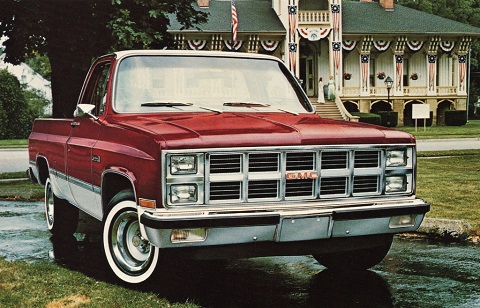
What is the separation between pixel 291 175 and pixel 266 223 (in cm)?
45

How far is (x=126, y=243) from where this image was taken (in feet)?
19.6

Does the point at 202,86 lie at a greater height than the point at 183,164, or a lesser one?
greater

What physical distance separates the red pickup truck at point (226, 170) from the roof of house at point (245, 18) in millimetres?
37319

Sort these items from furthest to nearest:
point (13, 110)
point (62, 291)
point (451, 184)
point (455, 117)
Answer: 1. point (455, 117)
2. point (13, 110)
3. point (451, 184)
4. point (62, 291)

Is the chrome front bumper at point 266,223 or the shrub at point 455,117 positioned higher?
the chrome front bumper at point 266,223

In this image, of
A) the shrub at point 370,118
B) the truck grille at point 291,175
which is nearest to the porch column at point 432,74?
the shrub at point 370,118

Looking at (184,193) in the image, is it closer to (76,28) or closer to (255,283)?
(255,283)

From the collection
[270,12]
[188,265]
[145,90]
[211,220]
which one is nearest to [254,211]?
[211,220]

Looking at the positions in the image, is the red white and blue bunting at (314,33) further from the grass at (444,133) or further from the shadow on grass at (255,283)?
the shadow on grass at (255,283)

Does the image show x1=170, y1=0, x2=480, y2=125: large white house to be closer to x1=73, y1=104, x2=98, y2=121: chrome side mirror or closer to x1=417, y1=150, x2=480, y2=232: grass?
x1=417, y1=150, x2=480, y2=232: grass

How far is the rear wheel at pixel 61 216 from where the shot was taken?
861 cm

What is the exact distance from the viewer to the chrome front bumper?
514 centimetres

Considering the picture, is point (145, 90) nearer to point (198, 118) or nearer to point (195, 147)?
point (198, 118)

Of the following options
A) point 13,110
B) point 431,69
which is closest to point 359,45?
point 431,69
